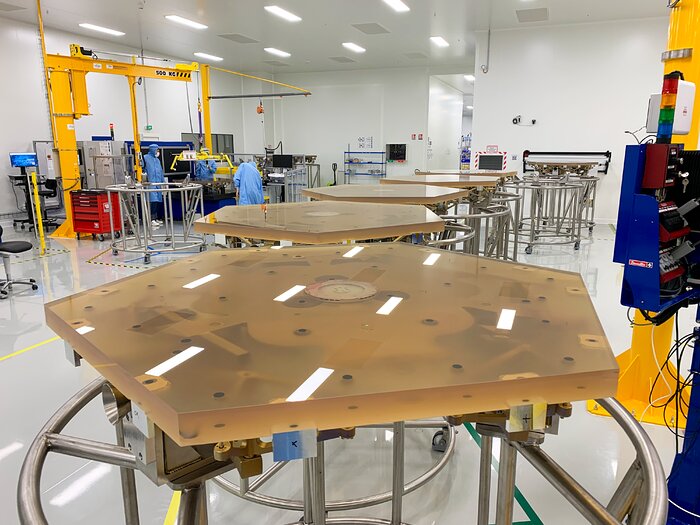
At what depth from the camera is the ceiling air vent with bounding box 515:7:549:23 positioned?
8.84 meters

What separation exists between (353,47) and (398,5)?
11.9ft

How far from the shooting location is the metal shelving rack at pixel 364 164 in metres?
15.3

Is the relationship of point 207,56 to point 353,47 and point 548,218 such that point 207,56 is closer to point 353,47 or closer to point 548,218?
point 353,47

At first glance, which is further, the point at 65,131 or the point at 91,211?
the point at 91,211

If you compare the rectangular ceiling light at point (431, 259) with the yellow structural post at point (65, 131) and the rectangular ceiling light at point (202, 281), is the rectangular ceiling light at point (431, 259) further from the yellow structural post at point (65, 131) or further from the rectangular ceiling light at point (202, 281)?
the yellow structural post at point (65, 131)

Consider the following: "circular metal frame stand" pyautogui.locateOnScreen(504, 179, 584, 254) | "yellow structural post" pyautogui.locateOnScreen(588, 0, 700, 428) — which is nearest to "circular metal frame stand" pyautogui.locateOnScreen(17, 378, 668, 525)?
"yellow structural post" pyautogui.locateOnScreen(588, 0, 700, 428)

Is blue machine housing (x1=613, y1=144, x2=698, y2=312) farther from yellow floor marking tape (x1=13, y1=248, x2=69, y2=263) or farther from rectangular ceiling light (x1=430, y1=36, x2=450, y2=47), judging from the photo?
rectangular ceiling light (x1=430, y1=36, x2=450, y2=47)

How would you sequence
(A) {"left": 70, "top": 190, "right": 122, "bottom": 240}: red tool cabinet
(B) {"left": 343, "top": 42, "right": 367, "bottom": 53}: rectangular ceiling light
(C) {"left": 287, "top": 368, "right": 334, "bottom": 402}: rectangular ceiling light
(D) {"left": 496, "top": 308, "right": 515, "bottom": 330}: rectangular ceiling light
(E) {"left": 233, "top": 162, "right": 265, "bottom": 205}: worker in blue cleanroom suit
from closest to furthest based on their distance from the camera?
1. (C) {"left": 287, "top": 368, "right": 334, "bottom": 402}: rectangular ceiling light
2. (D) {"left": 496, "top": 308, "right": 515, "bottom": 330}: rectangular ceiling light
3. (E) {"left": 233, "top": 162, "right": 265, "bottom": 205}: worker in blue cleanroom suit
4. (A) {"left": 70, "top": 190, "right": 122, "bottom": 240}: red tool cabinet
5. (B) {"left": 343, "top": 42, "right": 367, "bottom": 53}: rectangular ceiling light

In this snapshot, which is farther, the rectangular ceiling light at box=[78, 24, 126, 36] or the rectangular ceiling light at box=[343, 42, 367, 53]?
the rectangular ceiling light at box=[343, 42, 367, 53]

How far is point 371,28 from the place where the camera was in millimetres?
10281

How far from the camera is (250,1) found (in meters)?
8.41

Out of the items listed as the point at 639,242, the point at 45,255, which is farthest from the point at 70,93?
the point at 639,242

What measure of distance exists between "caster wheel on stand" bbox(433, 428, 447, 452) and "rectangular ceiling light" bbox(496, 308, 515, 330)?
65.4 inches

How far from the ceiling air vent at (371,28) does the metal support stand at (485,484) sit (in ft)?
32.7
